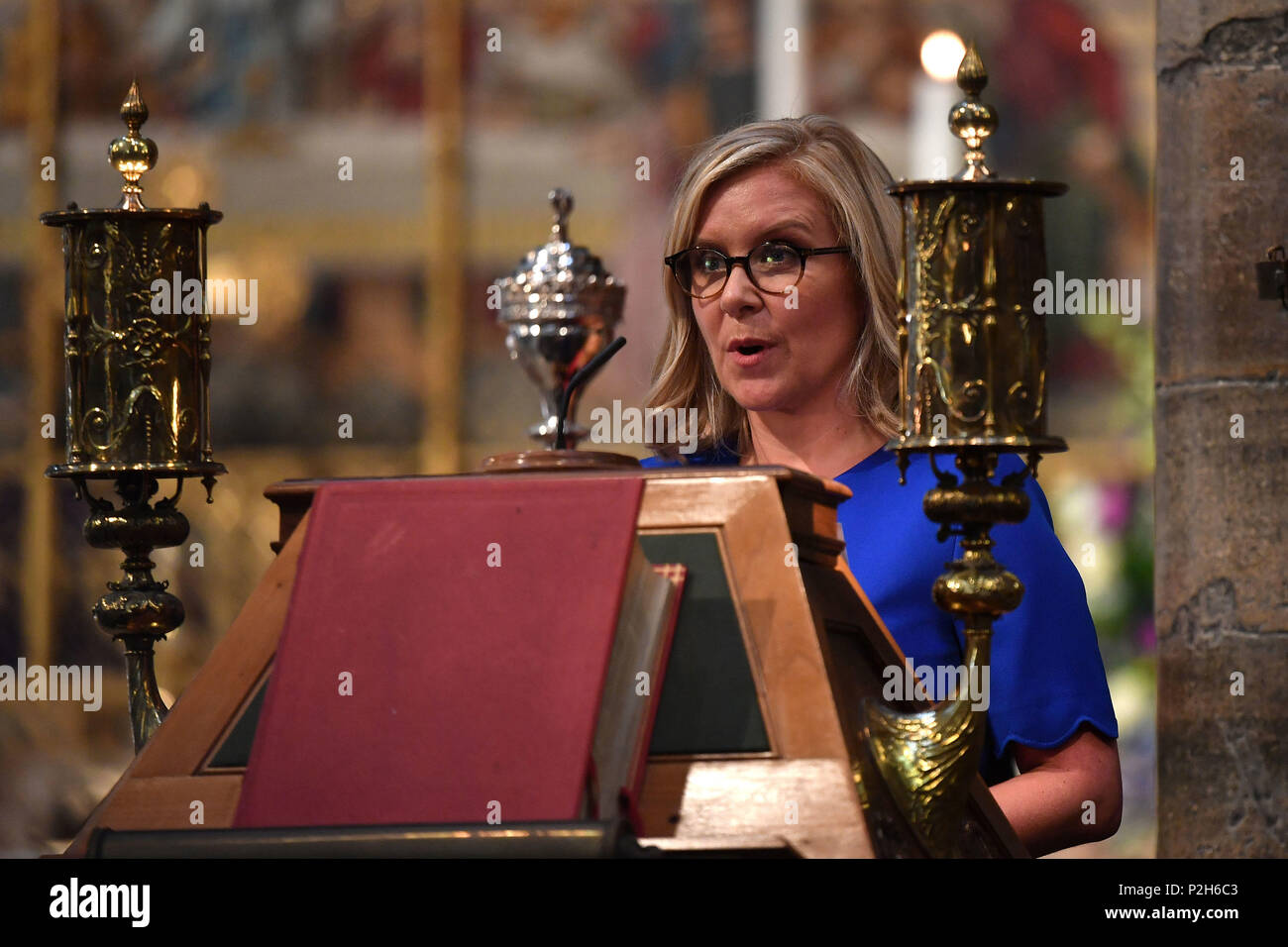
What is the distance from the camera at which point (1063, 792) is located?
287 centimetres

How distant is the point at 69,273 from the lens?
2711 millimetres

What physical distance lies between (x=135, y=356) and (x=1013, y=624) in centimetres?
122

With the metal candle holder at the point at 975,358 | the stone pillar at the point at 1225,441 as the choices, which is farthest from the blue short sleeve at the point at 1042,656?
the stone pillar at the point at 1225,441

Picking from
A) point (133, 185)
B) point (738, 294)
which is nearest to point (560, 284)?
point (133, 185)

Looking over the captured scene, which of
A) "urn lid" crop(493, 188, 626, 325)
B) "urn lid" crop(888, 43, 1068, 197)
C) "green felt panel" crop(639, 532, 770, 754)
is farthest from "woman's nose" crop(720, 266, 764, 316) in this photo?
"green felt panel" crop(639, 532, 770, 754)

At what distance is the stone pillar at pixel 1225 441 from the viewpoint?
3.94 meters

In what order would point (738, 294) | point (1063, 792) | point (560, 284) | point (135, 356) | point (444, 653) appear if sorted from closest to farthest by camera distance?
point (444, 653), point (560, 284), point (135, 356), point (1063, 792), point (738, 294)

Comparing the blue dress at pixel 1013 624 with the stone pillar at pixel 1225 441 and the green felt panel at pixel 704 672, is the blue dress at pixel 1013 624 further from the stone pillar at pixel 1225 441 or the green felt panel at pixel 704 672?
the stone pillar at pixel 1225 441

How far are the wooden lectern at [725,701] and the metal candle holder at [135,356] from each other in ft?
1.31

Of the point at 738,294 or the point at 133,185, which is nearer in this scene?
the point at 133,185

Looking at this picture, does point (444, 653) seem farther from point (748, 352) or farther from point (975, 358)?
point (748, 352)
